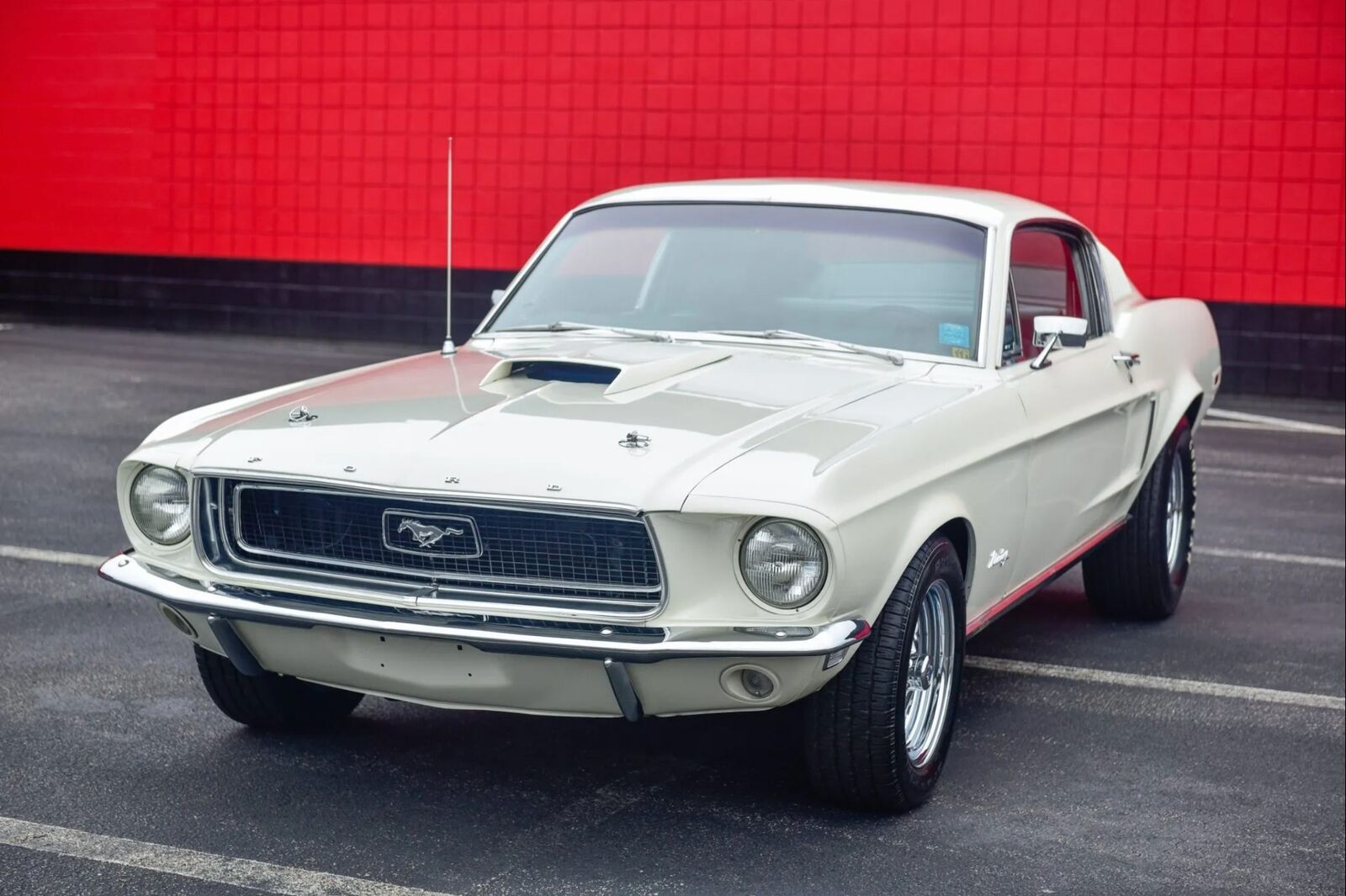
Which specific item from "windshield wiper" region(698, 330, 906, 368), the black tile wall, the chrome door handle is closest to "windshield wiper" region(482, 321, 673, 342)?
"windshield wiper" region(698, 330, 906, 368)

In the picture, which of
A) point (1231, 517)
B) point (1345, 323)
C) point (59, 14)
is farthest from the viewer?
point (59, 14)

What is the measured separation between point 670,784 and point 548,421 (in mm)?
992

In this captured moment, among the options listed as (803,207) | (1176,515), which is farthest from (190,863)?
(1176,515)

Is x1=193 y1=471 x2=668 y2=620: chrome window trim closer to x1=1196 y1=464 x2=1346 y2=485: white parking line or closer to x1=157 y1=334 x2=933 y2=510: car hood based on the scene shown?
x1=157 y1=334 x2=933 y2=510: car hood

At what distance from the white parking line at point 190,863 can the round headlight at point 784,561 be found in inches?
36.2

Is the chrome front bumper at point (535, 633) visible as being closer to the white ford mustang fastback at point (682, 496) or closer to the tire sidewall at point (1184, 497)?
the white ford mustang fastback at point (682, 496)

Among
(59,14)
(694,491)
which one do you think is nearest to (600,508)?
(694,491)

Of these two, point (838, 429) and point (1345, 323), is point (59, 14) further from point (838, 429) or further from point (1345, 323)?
point (838, 429)

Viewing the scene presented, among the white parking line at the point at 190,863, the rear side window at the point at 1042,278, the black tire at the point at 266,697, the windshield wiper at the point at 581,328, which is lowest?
the white parking line at the point at 190,863

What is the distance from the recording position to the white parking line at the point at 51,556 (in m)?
6.54

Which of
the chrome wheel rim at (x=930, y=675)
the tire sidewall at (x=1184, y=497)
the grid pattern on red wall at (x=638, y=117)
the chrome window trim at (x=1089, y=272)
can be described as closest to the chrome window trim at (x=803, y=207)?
the chrome window trim at (x=1089, y=272)

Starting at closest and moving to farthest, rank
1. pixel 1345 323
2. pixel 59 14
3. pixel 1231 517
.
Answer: pixel 1231 517, pixel 1345 323, pixel 59 14

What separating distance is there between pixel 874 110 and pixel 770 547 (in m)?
10.9

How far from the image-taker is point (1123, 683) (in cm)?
544
